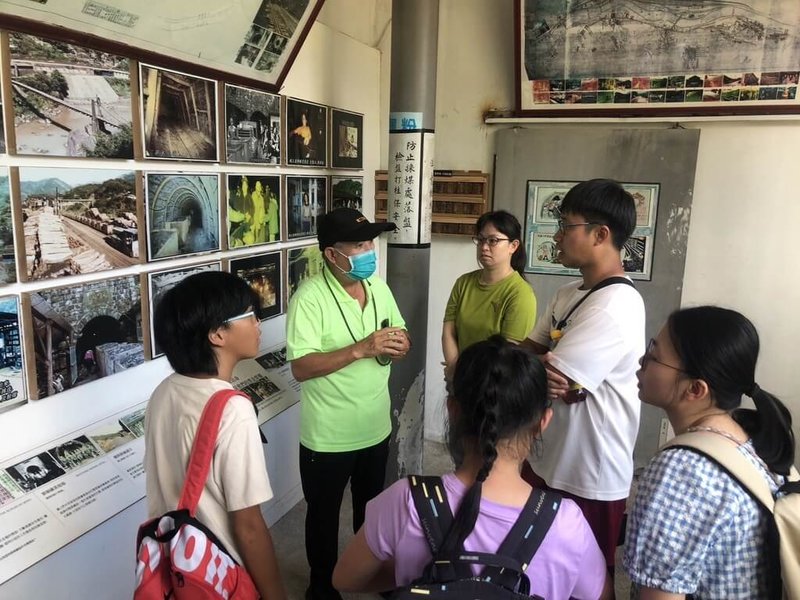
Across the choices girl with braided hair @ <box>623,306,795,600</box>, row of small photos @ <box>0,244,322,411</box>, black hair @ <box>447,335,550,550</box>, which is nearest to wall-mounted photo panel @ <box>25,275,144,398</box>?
row of small photos @ <box>0,244,322,411</box>

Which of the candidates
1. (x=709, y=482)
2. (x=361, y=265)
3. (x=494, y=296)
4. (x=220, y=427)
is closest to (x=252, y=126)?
(x=361, y=265)

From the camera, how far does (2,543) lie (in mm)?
1478

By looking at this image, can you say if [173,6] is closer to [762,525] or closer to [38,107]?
[38,107]

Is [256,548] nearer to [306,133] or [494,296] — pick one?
[494,296]

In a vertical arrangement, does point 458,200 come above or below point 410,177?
below

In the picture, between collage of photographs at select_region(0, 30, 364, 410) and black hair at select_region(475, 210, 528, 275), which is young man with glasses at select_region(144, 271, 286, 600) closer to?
collage of photographs at select_region(0, 30, 364, 410)

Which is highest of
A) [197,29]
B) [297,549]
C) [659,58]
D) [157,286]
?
[659,58]

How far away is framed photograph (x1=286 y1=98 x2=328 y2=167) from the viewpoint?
8.79 ft

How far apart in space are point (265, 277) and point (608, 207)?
1.64 meters

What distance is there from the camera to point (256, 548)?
124 centimetres

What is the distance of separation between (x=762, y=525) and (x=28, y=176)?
186 cm

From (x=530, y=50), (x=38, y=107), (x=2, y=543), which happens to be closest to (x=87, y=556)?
(x=2, y=543)

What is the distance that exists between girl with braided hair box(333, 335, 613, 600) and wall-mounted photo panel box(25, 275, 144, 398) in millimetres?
1177

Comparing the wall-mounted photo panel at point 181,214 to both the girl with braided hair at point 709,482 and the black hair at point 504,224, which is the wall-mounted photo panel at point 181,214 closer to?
the black hair at point 504,224
